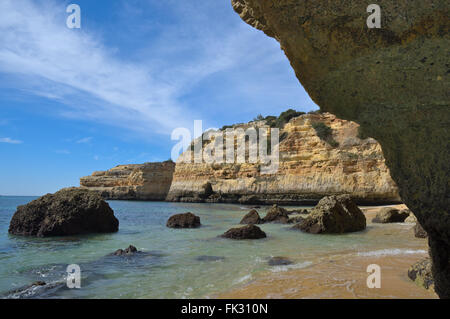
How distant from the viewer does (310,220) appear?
32.1ft

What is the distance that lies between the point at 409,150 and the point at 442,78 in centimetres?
67

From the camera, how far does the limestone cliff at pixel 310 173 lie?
2234cm

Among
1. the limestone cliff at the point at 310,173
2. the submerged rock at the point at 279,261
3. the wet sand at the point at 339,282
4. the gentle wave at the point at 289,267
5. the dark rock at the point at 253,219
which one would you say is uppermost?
the limestone cliff at the point at 310,173

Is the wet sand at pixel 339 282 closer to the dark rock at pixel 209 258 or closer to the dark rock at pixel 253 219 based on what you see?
the dark rock at pixel 209 258

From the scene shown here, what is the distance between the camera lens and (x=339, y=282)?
13.5 feet

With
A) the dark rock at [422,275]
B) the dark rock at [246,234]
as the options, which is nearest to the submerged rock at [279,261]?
the dark rock at [422,275]

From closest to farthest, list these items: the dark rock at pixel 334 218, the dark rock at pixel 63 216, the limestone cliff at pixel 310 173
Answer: the dark rock at pixel 334 218 < the dark rock at pixel 63 216 < the limestone cliff at pixel 310 173

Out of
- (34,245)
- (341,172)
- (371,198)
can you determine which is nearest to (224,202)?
(341,172)

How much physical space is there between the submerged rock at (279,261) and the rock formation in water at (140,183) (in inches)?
1836

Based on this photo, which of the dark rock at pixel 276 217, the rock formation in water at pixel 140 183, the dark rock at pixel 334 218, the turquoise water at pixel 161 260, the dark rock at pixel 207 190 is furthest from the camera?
the rock formation in water at pixel 140 183

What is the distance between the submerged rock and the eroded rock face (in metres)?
2.92

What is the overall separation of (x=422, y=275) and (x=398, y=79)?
2.70 m

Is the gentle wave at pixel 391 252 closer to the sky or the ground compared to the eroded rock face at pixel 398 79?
closer to the ground

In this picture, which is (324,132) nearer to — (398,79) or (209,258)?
(209,258)
